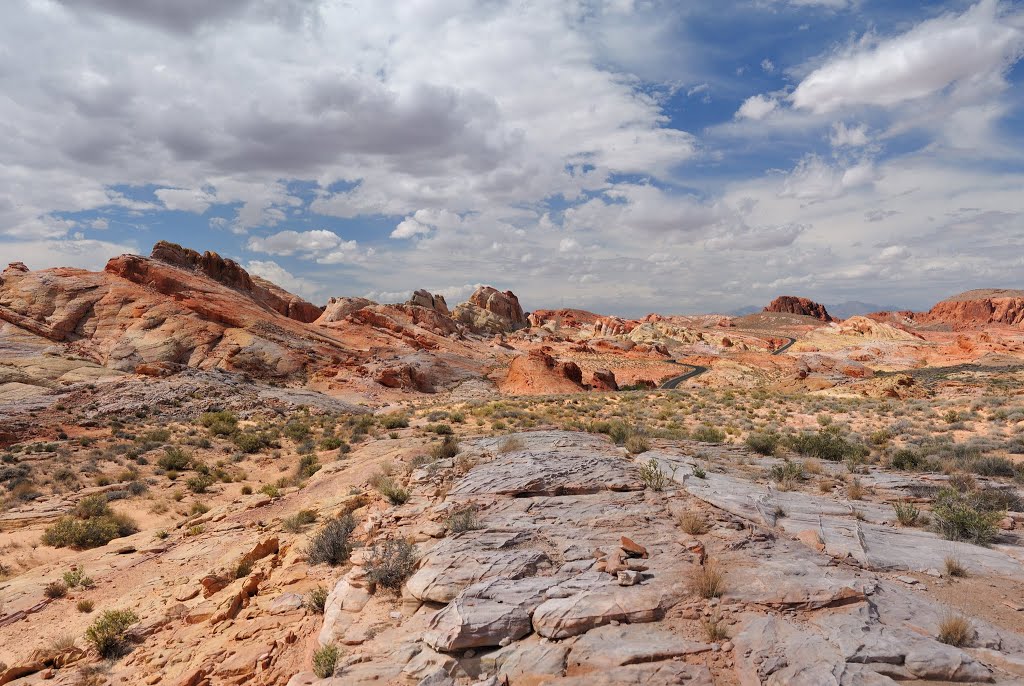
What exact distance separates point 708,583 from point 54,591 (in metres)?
11.3

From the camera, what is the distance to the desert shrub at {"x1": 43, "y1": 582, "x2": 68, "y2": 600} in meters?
9.23

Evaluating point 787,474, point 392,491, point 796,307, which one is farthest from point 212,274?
point 796,307

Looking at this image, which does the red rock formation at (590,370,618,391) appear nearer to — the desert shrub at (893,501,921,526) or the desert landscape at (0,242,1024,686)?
the desert landscape at (0,242,1024,686)

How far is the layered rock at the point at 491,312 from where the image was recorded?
334 ft

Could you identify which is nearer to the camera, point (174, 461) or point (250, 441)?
point (174, 461)

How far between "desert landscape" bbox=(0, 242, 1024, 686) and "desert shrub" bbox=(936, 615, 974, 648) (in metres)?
0.02

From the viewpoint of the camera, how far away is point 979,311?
15125 centimetres

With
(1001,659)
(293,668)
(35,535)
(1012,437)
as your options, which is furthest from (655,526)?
(1012,437)

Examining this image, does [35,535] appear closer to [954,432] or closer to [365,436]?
[365,436]

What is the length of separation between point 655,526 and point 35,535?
47.9 ft

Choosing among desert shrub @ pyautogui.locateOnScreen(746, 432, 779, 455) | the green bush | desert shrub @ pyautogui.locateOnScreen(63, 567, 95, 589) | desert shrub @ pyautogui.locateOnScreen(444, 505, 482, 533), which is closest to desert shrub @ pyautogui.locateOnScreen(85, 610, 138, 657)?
desert shrub @ pyautogui.locateOnScreen(63, 567, 95, 589)

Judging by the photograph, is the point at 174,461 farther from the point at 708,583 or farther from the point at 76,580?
the point at 708,583

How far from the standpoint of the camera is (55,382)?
28.1 metres

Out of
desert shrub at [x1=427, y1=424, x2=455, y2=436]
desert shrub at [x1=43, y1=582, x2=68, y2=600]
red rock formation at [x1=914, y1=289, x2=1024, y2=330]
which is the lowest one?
desert shrub at [x1=43, y1=582, x2=68, y2=600]
